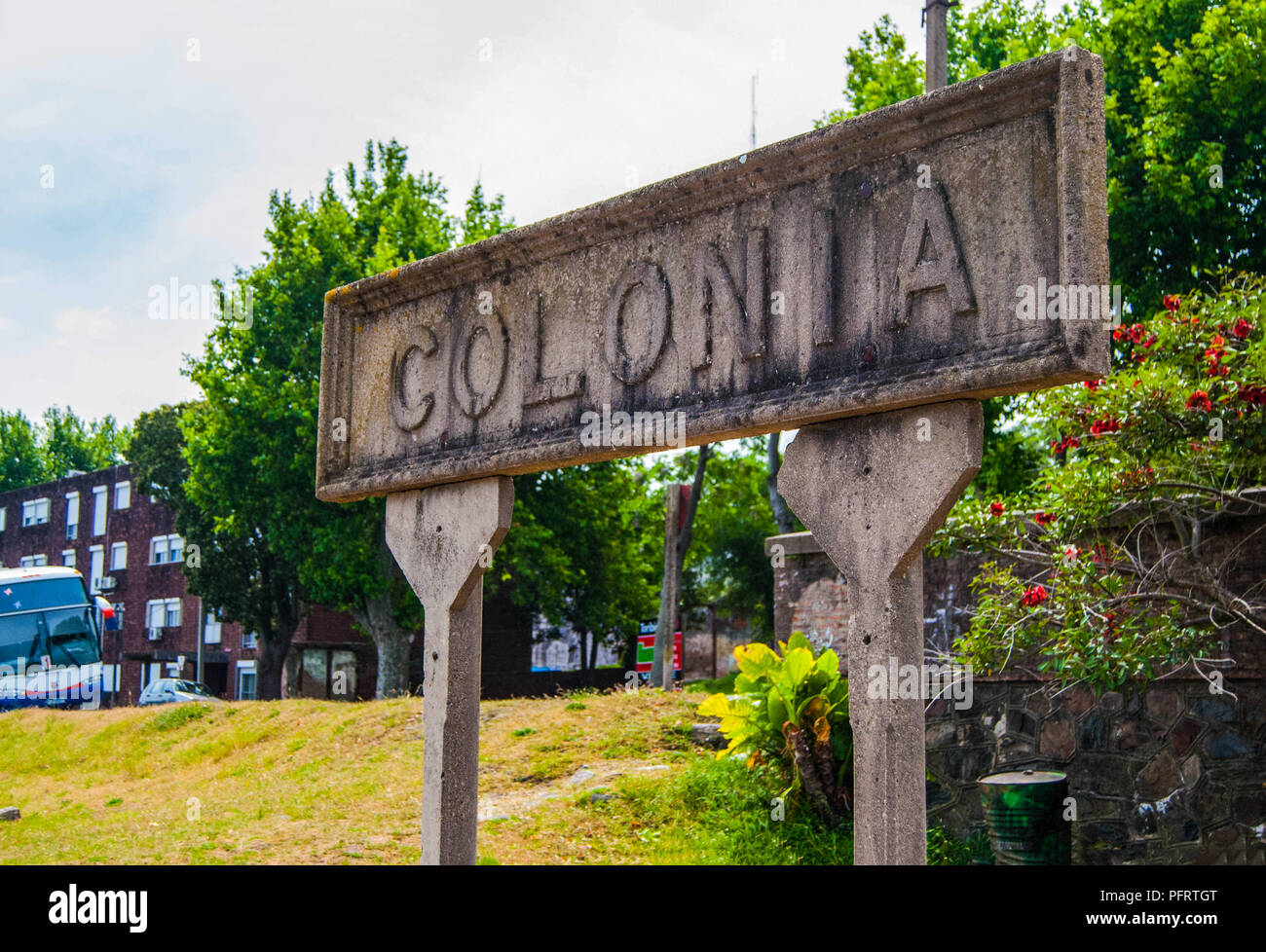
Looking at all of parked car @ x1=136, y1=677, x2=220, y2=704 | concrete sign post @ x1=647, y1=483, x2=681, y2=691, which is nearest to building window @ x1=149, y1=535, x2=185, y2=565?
parked car @ x1=136, y1=677, x2=220, y2=704

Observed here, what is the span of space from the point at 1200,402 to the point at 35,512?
Answer: 51556mm

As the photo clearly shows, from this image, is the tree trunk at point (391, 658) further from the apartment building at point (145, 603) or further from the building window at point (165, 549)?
the building window at point (165, 549)

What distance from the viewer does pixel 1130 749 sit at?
847cm

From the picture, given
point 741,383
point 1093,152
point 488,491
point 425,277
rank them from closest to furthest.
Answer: point 1093,152 < point 741,383 < point 488,491 < point 425,277

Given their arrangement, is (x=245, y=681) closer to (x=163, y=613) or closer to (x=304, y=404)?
(x=163, y=613)

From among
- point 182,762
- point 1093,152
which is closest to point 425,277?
point 1093,152

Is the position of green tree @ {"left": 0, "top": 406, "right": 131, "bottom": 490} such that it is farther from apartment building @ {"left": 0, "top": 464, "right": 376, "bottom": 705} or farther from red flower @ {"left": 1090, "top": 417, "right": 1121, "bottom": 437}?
red flower @ {"left": 1090, "top": 417, "right": 1121, "bottom": 437}

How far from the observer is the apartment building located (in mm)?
35188

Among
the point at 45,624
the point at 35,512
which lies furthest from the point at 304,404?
the point at 35,512
